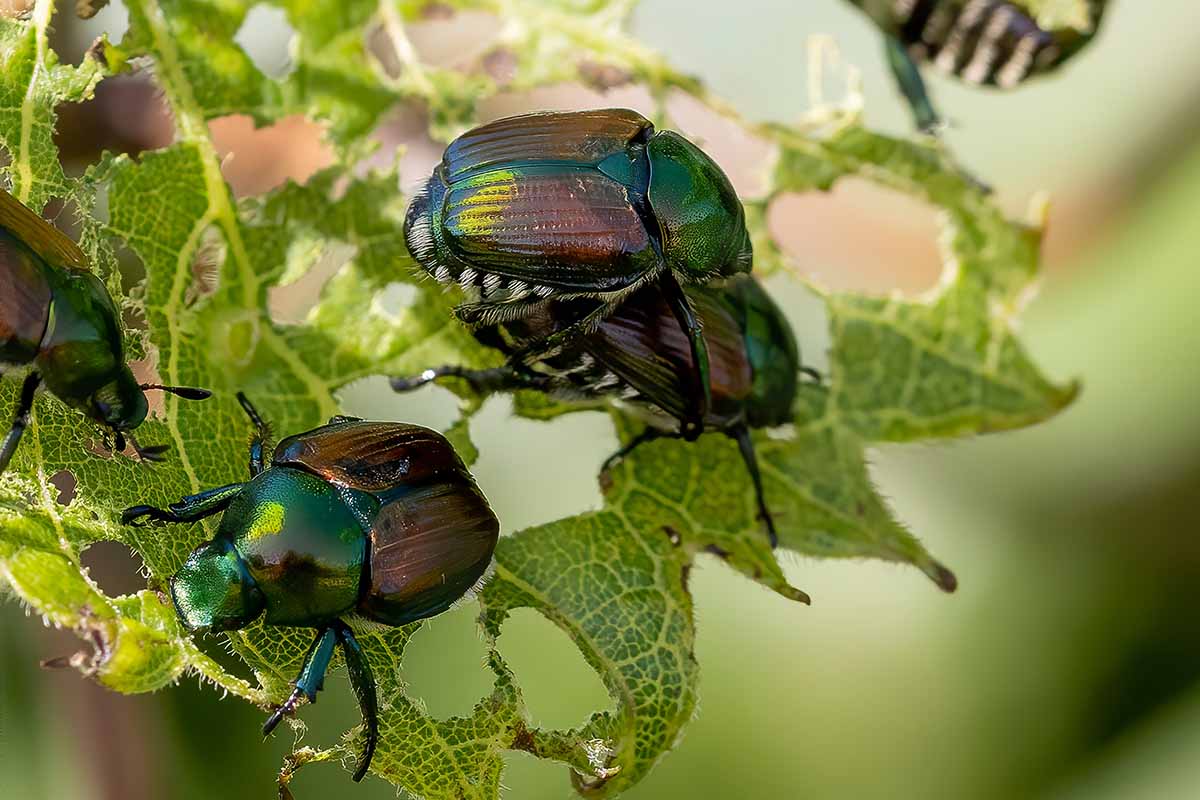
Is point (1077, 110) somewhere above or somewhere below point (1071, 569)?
above

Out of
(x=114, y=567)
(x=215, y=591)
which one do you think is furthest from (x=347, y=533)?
(x=114, y=567)

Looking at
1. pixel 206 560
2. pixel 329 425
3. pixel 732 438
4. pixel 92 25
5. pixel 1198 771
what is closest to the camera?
pixel 206 560

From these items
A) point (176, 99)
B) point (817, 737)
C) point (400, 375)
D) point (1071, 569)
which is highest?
point (176, 99)

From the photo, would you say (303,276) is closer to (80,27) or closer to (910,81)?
(80,27)

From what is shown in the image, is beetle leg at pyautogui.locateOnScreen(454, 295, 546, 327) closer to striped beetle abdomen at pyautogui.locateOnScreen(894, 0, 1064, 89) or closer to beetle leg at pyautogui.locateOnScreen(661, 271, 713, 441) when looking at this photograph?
beetle leg at pyautogui.locateOnScreen(661, 271, 713, 441)

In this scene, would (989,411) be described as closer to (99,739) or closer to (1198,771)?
(1198,771)

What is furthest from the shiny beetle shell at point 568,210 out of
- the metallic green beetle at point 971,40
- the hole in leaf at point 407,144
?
the metallic green beetle at point 971,40

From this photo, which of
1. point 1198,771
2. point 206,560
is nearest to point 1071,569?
point 1198,771
